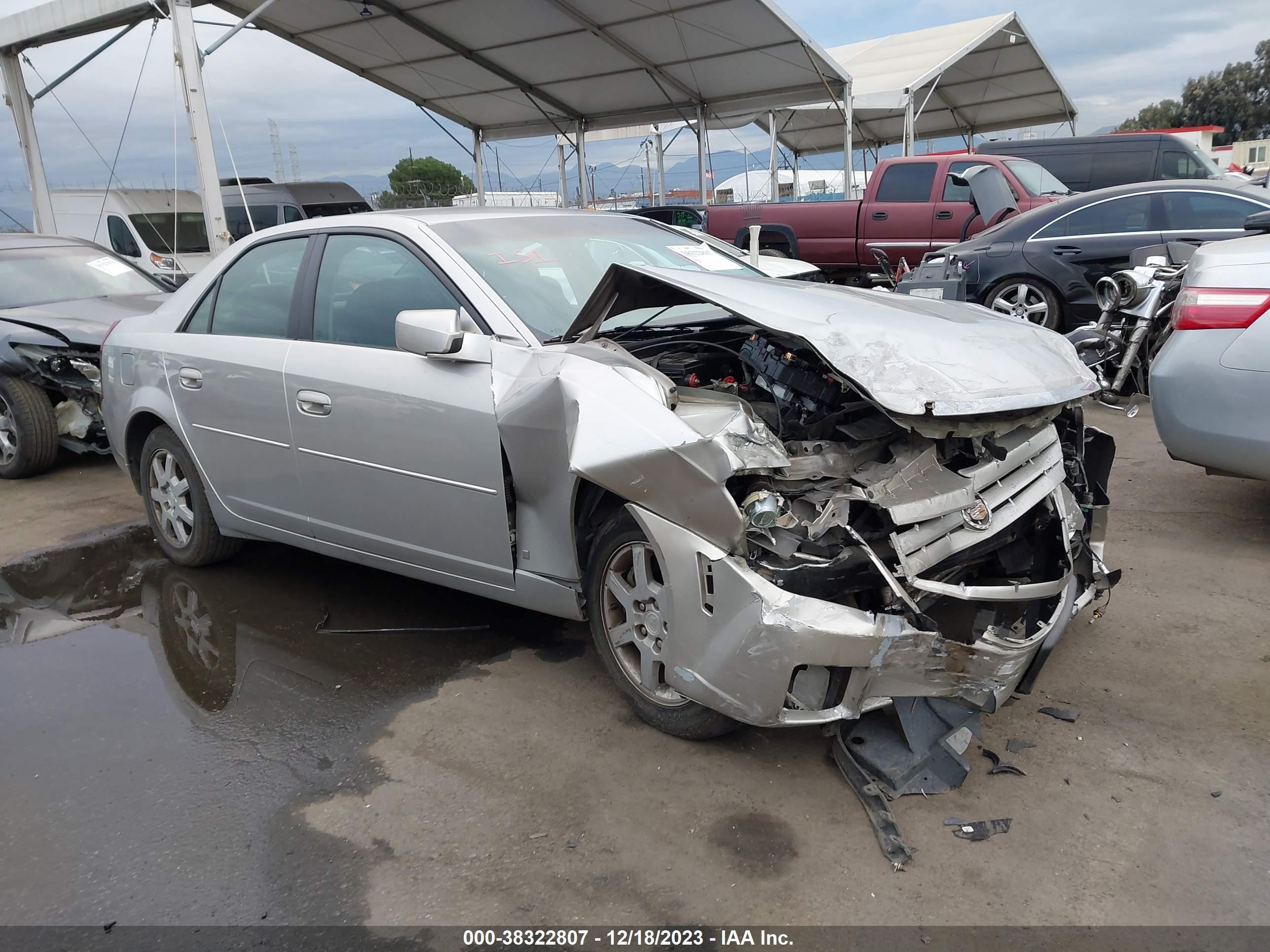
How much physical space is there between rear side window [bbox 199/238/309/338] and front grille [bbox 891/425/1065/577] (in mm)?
2777

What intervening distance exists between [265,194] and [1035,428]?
1862 cm

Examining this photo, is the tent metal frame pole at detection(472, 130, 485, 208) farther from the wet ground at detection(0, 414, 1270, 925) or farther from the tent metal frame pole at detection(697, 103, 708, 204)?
the wet ground at detection(0, 414, 1270, 925)

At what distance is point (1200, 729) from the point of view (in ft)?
9.61

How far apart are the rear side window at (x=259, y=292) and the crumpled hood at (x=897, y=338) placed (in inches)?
59.2

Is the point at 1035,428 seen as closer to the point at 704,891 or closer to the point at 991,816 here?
the point at 991,816

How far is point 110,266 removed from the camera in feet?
26.2

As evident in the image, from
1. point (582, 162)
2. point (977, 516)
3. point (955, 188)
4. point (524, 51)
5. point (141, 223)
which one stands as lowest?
point (977, 516)

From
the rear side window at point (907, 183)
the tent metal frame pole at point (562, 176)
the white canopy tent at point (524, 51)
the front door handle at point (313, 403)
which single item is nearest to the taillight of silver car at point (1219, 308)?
the front door handle at point (313, 403)

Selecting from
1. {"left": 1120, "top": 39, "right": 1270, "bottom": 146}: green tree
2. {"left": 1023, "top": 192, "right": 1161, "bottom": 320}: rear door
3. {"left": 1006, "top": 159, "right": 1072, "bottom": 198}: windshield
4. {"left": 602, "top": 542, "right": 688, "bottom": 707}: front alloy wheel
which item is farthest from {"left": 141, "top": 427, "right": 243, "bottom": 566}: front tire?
{"left": 1120, "top": 39, "right": 1270, "bottom": 146}: green tree

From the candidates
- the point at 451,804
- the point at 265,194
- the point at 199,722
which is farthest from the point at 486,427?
the point at 265,194

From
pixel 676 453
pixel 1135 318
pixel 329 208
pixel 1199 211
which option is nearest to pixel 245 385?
pixel 676 453

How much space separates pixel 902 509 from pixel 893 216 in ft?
35.4

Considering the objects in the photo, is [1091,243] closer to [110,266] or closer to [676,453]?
[676,453]

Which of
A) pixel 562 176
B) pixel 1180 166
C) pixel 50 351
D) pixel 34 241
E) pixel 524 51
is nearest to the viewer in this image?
pixel 50 351
